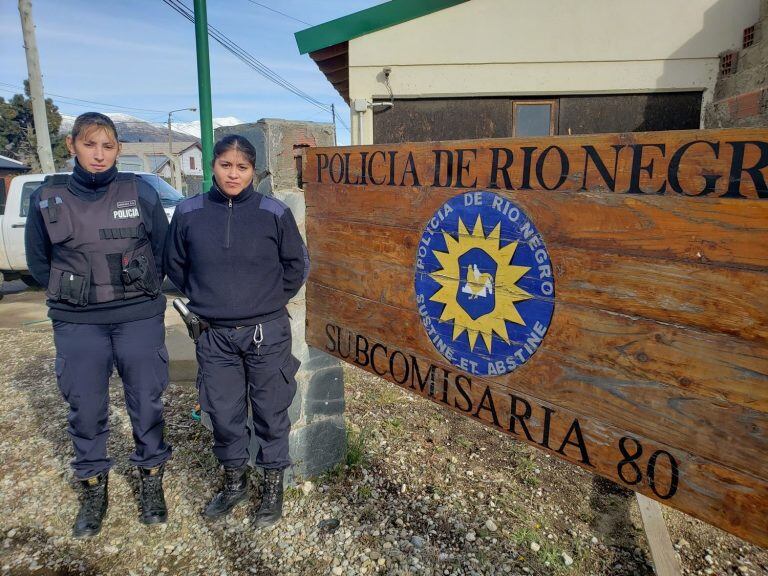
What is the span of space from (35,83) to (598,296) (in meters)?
16.2

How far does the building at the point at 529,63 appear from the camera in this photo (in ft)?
19.4

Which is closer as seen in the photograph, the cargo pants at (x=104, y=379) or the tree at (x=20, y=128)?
the cargo pants at (x=104, y=379)

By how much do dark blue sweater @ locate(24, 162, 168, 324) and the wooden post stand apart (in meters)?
2.61

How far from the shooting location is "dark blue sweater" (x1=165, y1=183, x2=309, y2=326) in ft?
8.04

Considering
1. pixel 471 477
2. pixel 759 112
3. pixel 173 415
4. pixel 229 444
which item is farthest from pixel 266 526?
pixel 759 112

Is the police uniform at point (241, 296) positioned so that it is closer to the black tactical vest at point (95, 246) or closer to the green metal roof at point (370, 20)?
the black tactical vest at point (95, 246)

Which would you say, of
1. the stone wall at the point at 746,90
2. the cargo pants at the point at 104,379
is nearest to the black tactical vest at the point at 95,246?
the cargo pants at the point at 104,379

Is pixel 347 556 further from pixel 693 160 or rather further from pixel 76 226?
pixel 693 160

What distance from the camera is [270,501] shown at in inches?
106

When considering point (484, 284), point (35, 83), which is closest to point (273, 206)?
point (484, 284)

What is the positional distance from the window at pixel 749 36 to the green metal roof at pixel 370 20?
10.3 ft

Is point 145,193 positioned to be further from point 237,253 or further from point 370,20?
point 370,20

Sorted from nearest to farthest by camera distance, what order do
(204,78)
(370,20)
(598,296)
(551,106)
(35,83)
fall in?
(598,296)
(204,78)
(370,20)
(551,106)
(35,83)

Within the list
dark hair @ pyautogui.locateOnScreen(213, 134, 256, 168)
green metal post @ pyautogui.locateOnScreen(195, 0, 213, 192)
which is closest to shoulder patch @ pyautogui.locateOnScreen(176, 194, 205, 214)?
dark hair @ pyautogui.locateOnScreen(213, 134, 256, 168)
